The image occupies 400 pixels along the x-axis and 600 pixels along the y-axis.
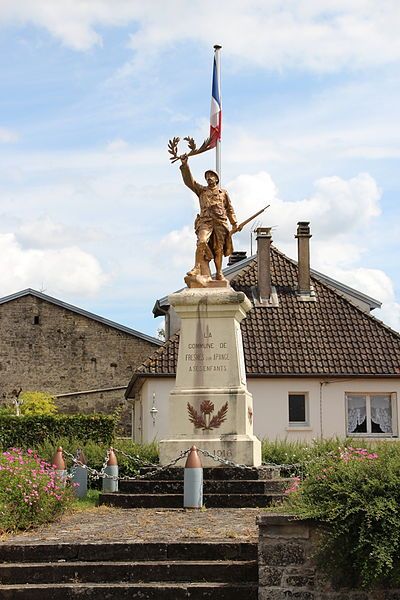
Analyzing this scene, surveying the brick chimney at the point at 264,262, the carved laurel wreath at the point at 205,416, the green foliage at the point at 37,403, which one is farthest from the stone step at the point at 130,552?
the green foliage at the point at 37,403

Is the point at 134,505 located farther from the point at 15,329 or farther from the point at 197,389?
the point at 15,329

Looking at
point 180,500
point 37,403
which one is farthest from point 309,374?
point 180,500

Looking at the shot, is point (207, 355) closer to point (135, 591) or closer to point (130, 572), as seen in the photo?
point (130, 572)

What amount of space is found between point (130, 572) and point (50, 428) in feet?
49.1

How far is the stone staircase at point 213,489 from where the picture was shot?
14.5m

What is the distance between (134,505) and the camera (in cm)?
1466

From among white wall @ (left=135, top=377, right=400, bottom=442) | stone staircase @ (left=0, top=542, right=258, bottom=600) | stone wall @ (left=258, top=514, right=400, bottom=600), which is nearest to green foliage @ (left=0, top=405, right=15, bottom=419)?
white wall @ (left=135, top=377, right=400, bottom=442)

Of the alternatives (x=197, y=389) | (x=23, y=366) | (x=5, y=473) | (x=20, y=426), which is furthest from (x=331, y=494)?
(x=23, y=366)

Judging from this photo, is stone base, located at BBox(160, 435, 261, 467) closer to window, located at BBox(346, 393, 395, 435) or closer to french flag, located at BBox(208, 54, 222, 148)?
french flag, located at BBox(208, 54, 222, 148)

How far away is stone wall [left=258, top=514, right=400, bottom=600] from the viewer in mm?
9156

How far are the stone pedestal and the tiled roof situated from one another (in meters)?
11.9

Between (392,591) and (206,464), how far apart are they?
7250 millimetres

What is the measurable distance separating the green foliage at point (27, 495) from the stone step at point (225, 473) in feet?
8.03

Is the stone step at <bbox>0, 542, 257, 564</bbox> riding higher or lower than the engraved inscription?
lower
